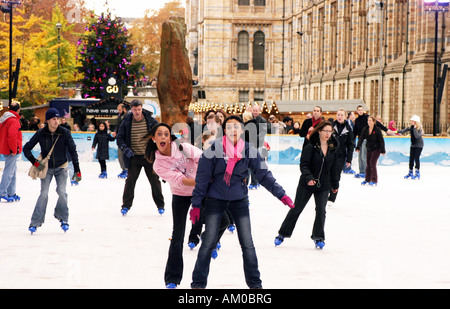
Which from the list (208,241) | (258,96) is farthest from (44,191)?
(258,96)

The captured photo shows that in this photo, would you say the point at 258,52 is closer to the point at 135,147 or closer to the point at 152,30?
the point at 152,30

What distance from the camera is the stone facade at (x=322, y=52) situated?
40094 millimetres

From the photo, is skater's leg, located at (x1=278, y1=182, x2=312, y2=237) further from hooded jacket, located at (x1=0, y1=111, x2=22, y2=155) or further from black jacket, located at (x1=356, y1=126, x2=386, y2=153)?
black jacket, located at (x1=356, y1=126, x2=386, y2=153)

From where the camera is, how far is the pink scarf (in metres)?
7.00

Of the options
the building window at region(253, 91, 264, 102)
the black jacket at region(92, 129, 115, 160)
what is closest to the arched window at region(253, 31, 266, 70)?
the building window at region(253, 91, 264, 102)

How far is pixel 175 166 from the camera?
770 cm

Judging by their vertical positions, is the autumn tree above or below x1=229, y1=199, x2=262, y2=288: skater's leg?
above

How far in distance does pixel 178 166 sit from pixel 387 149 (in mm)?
20759

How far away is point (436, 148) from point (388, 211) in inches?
558

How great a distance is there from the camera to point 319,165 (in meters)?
9.90

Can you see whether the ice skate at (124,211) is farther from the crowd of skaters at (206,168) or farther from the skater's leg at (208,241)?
the skater's leg at (208,241)

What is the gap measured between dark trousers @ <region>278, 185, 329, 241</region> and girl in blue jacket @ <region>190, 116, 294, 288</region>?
2823 mm
